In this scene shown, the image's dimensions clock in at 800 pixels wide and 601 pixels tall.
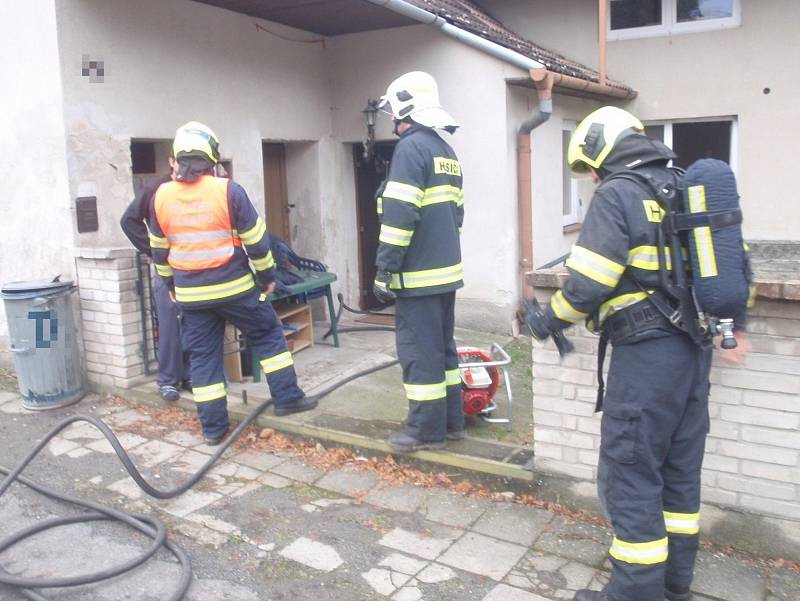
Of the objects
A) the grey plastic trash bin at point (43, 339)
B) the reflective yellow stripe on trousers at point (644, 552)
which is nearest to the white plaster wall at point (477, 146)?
the grey plastic trash bin at point (43, 339)

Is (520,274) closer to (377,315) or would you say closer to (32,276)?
(377,315)

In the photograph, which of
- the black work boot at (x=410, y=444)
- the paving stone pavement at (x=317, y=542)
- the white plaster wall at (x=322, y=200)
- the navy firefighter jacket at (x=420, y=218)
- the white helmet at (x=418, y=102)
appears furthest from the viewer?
the white plaster wall at (x=322, y=200)

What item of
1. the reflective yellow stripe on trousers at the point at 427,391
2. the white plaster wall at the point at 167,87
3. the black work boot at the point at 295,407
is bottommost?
the black work boot at the point at 295,407

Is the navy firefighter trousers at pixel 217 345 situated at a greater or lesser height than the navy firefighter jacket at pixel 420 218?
lesser

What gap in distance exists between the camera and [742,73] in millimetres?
8969

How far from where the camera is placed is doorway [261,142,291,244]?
8.12 m

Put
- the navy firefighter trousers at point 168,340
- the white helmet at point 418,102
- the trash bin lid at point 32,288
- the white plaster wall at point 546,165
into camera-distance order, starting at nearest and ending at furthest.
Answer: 1. the white helmet at point 418,102
2. the trash bin lid at point 32,288
3. the navy firefighter trousers at point 168,340
4. the white plaster wall at point 546,165

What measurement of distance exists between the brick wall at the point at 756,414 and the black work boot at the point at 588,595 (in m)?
0.81

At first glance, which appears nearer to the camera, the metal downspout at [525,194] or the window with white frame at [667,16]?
the metal downspout at [525,194]

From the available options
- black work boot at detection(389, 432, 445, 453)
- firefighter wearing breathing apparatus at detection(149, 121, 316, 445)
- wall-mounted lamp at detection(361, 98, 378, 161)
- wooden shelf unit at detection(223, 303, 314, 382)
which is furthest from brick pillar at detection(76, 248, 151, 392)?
wall-mounted lamp at detection(361, 98, 378, 161)

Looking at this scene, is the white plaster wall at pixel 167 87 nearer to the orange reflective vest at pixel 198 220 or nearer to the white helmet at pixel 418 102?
the orange reflective vest at pixel 198 220

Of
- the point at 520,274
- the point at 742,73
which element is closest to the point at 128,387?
the point at 520,274

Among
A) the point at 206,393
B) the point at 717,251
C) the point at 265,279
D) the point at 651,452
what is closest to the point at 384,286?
the point at 265,279

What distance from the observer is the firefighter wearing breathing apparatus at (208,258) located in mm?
4652
